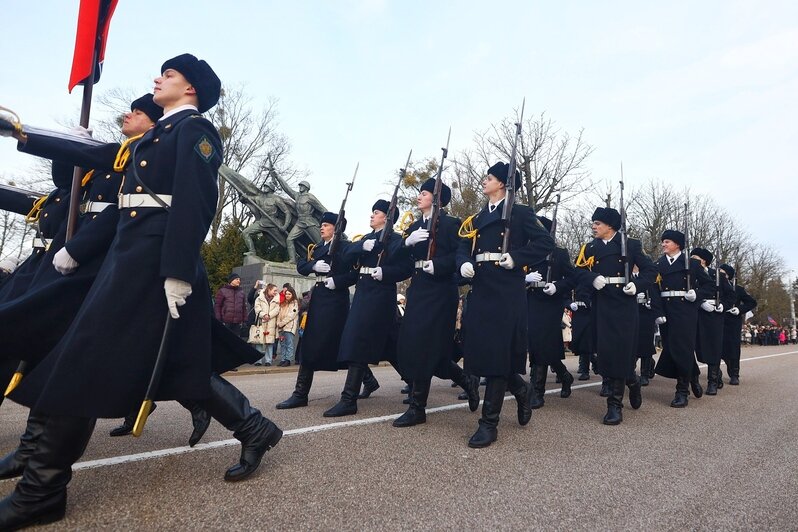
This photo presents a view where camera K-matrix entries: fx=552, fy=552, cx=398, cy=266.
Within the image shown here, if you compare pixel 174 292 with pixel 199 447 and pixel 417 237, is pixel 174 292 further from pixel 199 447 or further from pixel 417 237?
pixel 417 237

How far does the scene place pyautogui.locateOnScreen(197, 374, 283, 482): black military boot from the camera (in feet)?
9.68

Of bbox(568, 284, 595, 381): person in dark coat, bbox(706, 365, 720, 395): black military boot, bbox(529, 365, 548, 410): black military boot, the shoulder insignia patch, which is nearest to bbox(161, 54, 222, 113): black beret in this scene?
the shoulder insignia patch

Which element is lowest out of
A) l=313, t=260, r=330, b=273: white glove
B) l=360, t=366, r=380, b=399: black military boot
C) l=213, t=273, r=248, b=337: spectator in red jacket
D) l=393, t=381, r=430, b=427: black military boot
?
l=360, t=366, r=380, b=399: black military boot

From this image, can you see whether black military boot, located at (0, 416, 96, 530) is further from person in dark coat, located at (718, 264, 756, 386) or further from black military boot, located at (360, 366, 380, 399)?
person in dark coat, located at (718, 264, 756, 386)

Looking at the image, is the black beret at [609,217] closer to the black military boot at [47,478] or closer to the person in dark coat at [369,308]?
the person in dark coat at [369,308]

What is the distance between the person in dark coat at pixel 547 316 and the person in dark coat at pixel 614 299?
51 centimetres

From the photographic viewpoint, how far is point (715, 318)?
27.0 feet

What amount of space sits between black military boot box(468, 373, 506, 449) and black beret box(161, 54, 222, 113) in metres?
2.79

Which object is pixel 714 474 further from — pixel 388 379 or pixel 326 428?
pixel 388 379

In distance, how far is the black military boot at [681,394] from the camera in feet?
21.0

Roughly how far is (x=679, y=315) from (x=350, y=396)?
4.53m

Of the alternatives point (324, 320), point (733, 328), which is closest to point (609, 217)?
point (324, 320)

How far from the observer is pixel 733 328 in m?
9.84

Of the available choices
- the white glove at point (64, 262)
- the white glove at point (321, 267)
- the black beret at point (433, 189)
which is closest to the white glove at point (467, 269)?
the black beret at point (433, 189)
